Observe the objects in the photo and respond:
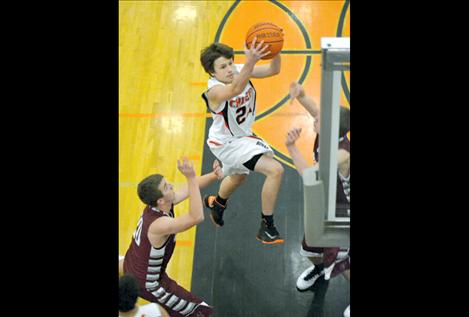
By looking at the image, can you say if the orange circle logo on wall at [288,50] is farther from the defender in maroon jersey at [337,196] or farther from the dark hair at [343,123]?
the dark hair at [343,123]

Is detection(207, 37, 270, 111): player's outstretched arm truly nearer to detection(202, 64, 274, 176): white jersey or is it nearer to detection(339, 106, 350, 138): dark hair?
detection(202, 64, 274, 176): white jersey

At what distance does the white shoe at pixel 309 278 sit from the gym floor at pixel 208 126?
58 millimetres

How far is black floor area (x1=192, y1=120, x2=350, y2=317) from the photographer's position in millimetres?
5668

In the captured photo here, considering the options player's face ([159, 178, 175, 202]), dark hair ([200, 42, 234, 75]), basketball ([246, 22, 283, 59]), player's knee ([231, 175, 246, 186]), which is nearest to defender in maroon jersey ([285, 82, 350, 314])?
basketball ([246, 22, 283, 59])

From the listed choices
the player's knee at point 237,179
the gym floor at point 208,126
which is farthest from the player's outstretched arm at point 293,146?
the player's knee at point 237,179

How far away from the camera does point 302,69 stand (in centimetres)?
788

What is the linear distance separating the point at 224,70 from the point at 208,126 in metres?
1.90

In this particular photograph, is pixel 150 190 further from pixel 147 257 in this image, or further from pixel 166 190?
pixel 147 257

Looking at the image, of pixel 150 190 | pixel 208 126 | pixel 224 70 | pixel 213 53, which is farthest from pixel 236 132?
pixel 208 126

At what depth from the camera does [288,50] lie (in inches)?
318

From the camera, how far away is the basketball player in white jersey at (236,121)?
5.50 metres
